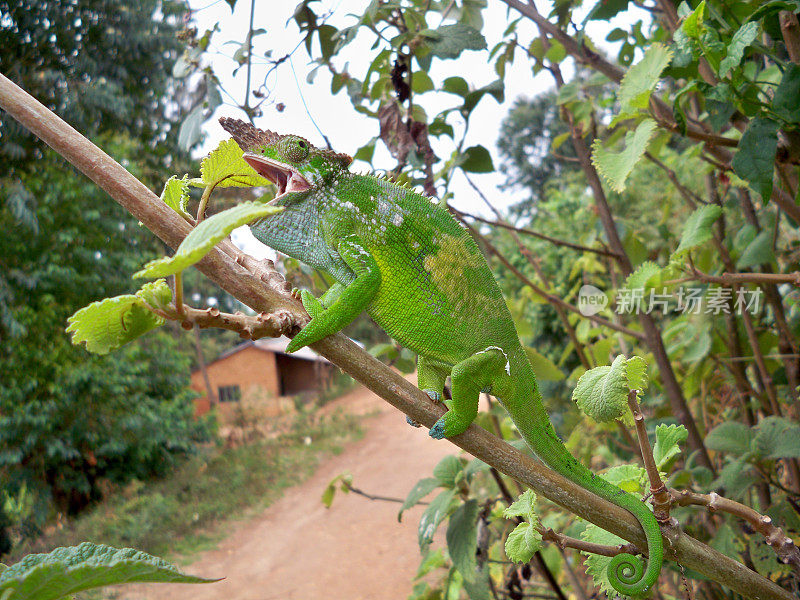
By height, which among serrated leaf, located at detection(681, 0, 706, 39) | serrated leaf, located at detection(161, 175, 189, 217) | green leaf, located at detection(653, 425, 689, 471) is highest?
serrated leaf, located at detection(681, 0, 706, 39)

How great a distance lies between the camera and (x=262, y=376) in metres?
5.96

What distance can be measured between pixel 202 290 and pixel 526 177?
799 cm

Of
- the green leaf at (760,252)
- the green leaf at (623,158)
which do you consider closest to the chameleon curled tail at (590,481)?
the green leaf at (623,158)

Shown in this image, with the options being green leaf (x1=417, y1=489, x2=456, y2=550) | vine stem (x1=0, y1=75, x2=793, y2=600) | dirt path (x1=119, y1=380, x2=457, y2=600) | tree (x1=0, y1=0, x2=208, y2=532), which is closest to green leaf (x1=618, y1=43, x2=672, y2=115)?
vine stem (x1=0, y1=75, x2=793, y2=600)

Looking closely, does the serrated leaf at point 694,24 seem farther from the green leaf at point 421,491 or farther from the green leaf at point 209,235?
the green leaf at point 421,491

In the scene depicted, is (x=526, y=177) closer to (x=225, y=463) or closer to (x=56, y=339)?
(x=225, y=463)

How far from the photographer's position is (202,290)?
7.44ft

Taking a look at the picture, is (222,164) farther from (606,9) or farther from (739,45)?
(606,9)

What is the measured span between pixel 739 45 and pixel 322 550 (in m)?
2.46

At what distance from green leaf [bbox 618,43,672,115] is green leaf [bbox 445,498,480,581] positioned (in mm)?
574

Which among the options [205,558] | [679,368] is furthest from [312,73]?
[205,558]

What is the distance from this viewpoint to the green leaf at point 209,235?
0.85 feet

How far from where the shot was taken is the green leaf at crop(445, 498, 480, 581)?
0.75 meters

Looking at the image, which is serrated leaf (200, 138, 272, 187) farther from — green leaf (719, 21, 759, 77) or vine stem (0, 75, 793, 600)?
green leaf (719, 21, 759, 77)
